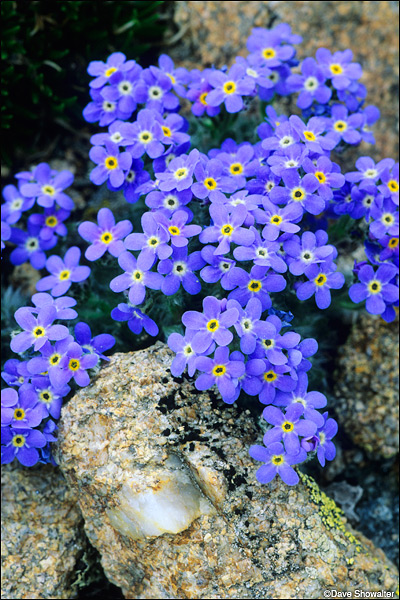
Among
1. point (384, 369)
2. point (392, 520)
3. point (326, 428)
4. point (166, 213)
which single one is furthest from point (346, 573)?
point (166, 213)

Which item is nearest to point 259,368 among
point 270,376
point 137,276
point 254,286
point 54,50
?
point 270,376

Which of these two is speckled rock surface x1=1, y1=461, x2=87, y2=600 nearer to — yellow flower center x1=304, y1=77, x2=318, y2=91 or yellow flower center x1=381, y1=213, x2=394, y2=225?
yellow flower center x1=381, y1=213, x2=394, y2=225

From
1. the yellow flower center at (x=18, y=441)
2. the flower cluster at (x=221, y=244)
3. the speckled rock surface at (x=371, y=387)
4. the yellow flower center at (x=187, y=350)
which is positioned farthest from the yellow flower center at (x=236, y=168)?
the yellow flower center at (x=18, y=441)

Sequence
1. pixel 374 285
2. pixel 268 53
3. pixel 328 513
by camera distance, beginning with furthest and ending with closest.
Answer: pixel 268 53 → pixel 374 285 → pixel 328 513

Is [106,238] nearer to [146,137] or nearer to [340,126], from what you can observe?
[146,137]

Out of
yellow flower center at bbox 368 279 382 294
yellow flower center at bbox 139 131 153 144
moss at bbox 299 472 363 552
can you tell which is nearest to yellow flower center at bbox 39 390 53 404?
moss at bbox 299 472 363 552

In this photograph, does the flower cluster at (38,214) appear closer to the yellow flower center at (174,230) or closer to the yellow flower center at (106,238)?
the yellow flower center at (106,238)
